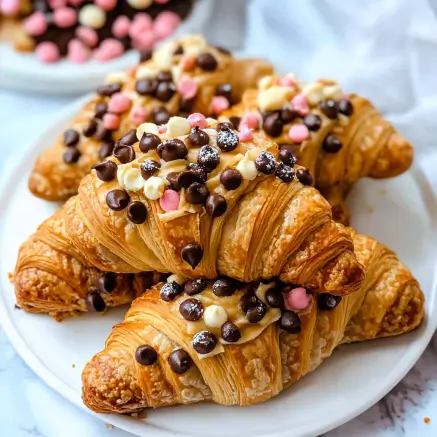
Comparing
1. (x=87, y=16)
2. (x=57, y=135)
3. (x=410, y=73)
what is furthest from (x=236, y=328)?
(x=87, y=16)

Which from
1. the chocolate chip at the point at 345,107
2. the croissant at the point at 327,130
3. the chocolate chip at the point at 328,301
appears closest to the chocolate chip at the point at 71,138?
the croissant at the point at 327,130

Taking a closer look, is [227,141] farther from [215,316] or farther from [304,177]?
[215,316]

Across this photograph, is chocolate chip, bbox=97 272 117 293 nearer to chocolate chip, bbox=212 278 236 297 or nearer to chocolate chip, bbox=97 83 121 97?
chocolate chip, bbox=212 278 236 297

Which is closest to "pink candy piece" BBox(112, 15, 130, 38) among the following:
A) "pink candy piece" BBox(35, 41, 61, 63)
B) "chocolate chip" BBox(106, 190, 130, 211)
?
"pink candy piece" BBox(35, 41, 61, 63)

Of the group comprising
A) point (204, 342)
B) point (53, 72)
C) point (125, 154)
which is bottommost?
point (53, 72)

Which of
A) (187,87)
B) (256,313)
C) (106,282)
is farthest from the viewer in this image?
(187,87)

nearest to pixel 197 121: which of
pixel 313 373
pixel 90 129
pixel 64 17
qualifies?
pixel 90 129

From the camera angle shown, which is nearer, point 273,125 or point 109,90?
point 273,125
